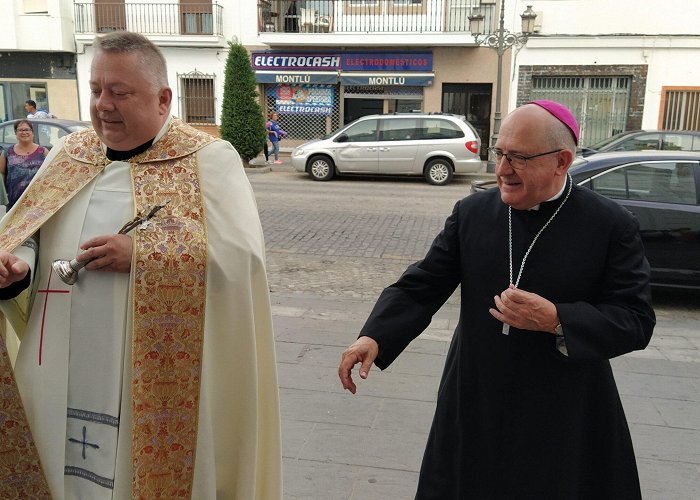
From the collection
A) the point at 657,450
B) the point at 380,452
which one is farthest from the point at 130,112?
the point at 657,450

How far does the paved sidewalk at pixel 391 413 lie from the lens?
3484 mm

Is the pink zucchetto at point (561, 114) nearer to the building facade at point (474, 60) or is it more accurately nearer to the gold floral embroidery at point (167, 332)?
the gold floral embroidery at point (167, 332)

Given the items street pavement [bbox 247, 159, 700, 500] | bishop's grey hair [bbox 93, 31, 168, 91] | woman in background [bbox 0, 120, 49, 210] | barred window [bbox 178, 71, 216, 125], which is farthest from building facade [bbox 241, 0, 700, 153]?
bishop's grey hair [bbox 93, 31, 168, 91]

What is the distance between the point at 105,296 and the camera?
88.5 inches

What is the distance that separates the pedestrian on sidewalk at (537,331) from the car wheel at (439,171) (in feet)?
47.5

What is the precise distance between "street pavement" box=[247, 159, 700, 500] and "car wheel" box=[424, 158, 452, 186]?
7.27m

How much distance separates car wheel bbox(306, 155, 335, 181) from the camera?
17.1 meters

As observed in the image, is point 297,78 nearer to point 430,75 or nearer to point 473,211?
point 430,75

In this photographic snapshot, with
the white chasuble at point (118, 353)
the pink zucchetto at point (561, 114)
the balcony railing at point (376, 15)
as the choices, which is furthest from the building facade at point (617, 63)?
the white chasuble at point (118, 353)

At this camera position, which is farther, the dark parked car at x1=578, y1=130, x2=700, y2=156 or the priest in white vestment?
the dark parked car at x1=578, y1=130, x2=700, y2=156

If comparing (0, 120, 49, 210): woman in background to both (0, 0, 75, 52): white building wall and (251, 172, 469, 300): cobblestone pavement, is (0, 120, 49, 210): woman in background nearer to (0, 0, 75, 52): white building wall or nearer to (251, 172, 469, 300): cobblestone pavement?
(251, 172, 469, 300): cobblestone pavement

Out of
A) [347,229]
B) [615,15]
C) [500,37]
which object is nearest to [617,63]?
[615,15]

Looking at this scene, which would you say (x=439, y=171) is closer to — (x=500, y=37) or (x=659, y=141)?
(x=500, y=37)

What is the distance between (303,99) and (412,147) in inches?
345
